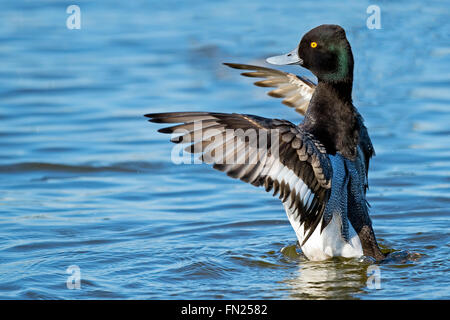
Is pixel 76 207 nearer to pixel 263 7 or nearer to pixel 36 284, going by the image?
pixel 36 284

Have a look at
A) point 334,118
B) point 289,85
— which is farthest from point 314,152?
point 289,85

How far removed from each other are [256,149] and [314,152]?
1.37 ft

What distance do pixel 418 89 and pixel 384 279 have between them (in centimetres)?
615

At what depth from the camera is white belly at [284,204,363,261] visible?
6.27m

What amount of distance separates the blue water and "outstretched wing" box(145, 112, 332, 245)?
787mm

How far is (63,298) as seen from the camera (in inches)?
232

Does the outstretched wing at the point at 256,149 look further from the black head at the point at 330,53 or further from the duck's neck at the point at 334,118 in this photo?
the black head at the point at 330,53

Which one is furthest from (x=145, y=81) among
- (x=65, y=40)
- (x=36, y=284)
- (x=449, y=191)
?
(x=36, y=284)

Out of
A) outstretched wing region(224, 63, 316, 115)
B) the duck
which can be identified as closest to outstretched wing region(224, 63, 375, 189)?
outstretched wing region(224, 63, 316, 115)

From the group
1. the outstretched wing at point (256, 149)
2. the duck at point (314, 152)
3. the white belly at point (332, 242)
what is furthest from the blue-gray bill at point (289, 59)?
the white belly at point (332, 242)

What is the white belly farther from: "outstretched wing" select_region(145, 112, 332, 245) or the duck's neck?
the duck's neck

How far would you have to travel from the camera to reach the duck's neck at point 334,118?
631 centimetres

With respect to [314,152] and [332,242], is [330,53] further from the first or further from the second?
[332,242]

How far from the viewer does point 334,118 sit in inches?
252
